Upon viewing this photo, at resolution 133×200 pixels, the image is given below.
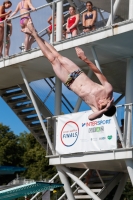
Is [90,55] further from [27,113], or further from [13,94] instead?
[27,113]

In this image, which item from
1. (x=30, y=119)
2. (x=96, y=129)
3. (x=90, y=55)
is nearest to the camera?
(x=96, y=129)

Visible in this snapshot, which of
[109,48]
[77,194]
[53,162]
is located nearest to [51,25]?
[109,48]

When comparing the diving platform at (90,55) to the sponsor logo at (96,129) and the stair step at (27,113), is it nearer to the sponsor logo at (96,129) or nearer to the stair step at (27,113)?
the stair step at (27,113)

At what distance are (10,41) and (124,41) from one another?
4.78 metres

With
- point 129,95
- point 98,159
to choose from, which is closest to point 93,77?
point 129,95

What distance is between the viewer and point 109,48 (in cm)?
1834

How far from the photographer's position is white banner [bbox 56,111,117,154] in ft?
57.3

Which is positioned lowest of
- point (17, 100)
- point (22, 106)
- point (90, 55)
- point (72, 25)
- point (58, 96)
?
point (58, 96)

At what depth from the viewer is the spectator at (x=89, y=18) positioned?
17944 millimetres

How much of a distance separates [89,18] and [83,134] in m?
3.99

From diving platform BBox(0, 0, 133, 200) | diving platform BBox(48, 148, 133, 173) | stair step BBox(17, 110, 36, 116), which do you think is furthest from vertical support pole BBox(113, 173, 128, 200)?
stair step BBox(17, 110, 36, 116)

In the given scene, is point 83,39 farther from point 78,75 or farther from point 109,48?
point 78,75

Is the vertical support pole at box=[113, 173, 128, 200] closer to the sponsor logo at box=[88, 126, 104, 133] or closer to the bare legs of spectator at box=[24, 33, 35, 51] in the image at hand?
the sponsor logo at box=[88, 126, 104, 133]

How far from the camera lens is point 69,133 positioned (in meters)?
18.7
